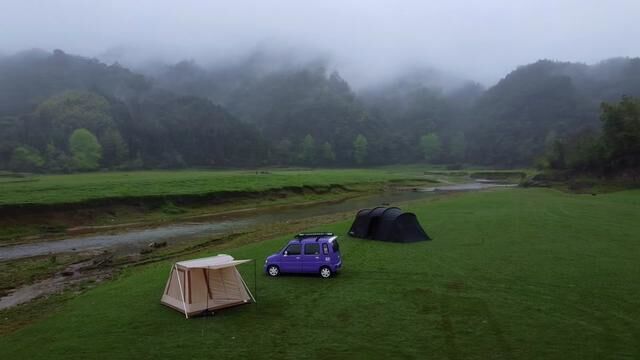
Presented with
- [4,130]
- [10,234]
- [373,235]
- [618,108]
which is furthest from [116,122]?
[373,235]

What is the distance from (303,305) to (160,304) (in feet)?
19.6

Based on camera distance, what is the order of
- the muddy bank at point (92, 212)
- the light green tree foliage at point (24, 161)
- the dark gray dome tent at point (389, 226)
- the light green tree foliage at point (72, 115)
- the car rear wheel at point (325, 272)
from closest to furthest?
the car rear wheel at point (325, 272)
the dark gray dome tent at point (389, 226)
the muddy bank at point (92, 212)
the light green tree foliage at point (24, 161)
the light green tree foliage at point (72, 115)

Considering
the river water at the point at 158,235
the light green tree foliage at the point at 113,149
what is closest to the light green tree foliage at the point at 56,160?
the light green tree foliage at the point at 113,149

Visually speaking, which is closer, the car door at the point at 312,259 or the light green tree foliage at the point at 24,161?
the car door at the point at 312,259

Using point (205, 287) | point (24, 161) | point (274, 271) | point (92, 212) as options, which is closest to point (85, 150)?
point (24, 161)

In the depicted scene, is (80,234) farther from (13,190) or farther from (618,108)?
(618,108)

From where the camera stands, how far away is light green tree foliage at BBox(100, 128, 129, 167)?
522 ft

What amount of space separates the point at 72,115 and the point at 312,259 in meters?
173

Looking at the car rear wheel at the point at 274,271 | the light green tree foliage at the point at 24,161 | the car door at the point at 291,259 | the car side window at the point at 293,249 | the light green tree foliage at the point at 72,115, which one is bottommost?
the car rear wheel at the point at 274,271

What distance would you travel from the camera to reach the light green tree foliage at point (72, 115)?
166625 millimetres

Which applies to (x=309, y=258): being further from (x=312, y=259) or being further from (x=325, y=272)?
(x=325, y=272)

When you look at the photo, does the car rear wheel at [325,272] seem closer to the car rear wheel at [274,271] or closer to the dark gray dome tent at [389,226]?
the car rear wheel at [274,271]

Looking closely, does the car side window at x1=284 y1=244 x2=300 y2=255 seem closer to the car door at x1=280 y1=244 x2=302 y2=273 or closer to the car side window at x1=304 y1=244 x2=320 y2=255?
the car door at x1=280 y1=244 x2=302 y2=273

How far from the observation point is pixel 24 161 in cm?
13475
